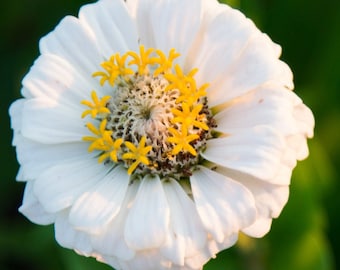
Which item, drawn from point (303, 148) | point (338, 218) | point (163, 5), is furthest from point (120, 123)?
point (338, 218)

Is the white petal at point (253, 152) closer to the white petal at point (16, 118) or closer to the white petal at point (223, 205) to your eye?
the white petal at point (223, 205)

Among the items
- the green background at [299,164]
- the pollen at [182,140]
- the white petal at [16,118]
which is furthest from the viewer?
the green background at [299,164]

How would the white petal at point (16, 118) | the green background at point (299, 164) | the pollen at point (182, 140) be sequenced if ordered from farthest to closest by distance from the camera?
the green background at point (299, 164) → the white petal at point (16, 118) → the pollen at point (182, 140)

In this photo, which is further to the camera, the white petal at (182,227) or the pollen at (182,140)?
the pollen at (182,140)

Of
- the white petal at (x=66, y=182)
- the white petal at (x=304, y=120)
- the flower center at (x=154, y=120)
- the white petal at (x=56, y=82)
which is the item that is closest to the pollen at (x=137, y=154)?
the flower center at (x=154, y=120)

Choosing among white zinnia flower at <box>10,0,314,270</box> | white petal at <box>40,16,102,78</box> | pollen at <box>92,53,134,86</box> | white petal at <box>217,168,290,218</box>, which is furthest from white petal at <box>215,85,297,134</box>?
white petal at <box>40,16,102,78</box>

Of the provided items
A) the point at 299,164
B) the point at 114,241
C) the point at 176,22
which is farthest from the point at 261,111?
the point at 299,164

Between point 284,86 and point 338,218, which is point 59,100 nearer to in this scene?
point 284,86

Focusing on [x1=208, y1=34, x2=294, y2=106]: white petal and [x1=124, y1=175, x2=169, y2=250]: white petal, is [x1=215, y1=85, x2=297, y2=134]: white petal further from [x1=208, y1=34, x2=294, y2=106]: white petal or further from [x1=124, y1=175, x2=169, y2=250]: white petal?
[x1=124, y1=175, x2=169, y2=250]: white petal
